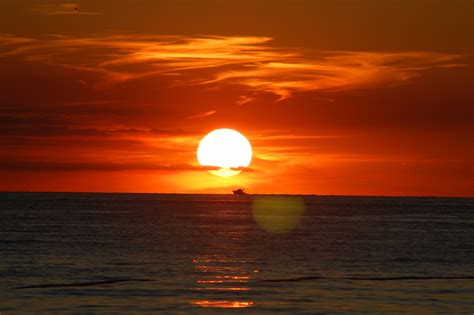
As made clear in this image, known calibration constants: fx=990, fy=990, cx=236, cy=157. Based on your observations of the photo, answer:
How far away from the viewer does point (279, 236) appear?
118812mm

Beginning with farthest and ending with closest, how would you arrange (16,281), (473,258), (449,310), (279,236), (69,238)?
(279,236) < (69,238) < (473,258) < (16,281) < (449,310)

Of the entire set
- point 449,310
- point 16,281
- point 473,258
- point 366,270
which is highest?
point 473,258

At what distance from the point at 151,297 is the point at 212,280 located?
30.7 ft

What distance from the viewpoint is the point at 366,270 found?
237 ft

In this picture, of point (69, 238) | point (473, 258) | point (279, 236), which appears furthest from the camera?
point (279, 236)

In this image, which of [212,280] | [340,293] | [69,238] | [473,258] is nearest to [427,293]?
[340,293]

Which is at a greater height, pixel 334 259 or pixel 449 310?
pixel 334 259

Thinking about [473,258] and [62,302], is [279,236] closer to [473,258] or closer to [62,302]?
[473,258]

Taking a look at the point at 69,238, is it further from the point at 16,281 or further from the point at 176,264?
the point at 16,281

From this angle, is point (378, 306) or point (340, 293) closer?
point (378, 306)

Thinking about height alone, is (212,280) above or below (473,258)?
below

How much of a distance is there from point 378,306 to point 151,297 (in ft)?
40.5

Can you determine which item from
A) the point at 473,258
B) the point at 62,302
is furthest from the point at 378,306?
the point at 473,258

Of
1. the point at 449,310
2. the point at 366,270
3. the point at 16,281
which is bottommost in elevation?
the point at 449,310
